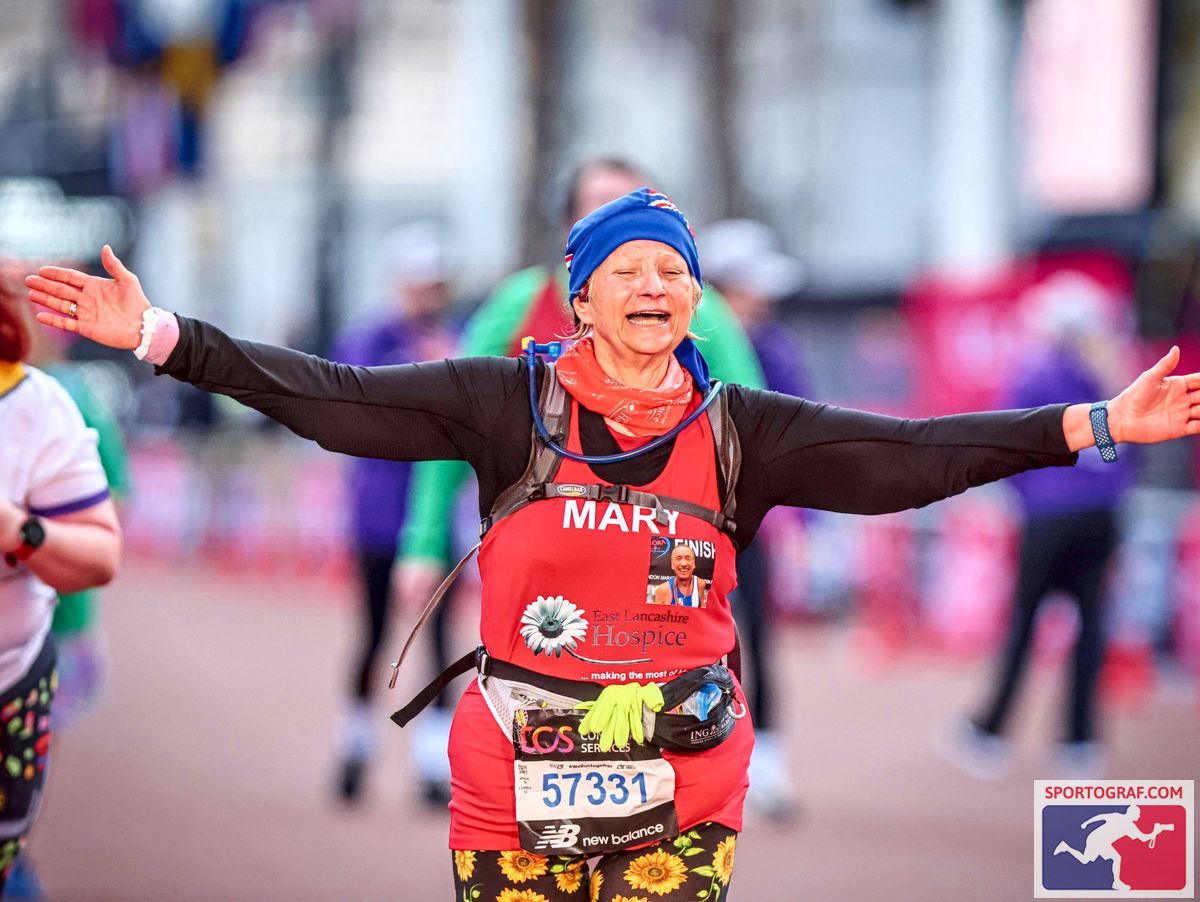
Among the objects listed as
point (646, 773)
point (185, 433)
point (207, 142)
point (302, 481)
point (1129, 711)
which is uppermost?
point (207, 142)

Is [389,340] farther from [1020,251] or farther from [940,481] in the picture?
[1020,251]

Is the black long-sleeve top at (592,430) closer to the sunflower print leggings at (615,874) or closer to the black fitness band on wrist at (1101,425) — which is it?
the black fitness band on wrist at (1101,425)

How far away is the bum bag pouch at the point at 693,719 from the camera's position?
334 cm

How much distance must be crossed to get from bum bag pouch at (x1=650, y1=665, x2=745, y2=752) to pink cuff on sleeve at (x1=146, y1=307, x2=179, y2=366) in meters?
1.07

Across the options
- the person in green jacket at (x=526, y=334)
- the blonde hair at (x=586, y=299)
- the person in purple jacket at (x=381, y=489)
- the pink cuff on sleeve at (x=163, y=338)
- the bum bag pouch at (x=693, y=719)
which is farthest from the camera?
the person in purple jacket at (x=381, y=489)

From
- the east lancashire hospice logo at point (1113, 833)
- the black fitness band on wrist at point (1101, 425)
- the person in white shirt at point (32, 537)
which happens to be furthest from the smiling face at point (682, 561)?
the person in white shirt at point (32, 537)

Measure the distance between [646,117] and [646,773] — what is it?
128 ft

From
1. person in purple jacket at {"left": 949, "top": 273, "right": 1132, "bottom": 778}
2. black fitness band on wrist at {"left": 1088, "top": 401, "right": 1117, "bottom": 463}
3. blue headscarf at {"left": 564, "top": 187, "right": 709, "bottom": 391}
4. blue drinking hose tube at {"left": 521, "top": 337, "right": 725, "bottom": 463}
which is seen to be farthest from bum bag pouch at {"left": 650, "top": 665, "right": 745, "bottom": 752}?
person in purple jacket at {"left": 949, "top": 273, "right": 1132, "bottom": 778}

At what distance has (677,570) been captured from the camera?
3338 mm

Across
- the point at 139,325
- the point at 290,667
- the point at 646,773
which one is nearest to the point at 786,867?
the point at 646,773

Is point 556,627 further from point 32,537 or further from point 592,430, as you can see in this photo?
point 32,537

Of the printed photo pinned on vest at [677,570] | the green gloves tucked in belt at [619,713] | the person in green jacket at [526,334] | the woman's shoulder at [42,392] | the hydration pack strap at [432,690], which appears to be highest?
the person in green jacket at [526,334]

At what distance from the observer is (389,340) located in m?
7.99

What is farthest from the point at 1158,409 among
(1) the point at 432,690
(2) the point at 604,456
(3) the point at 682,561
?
(1) the point at 432,690
